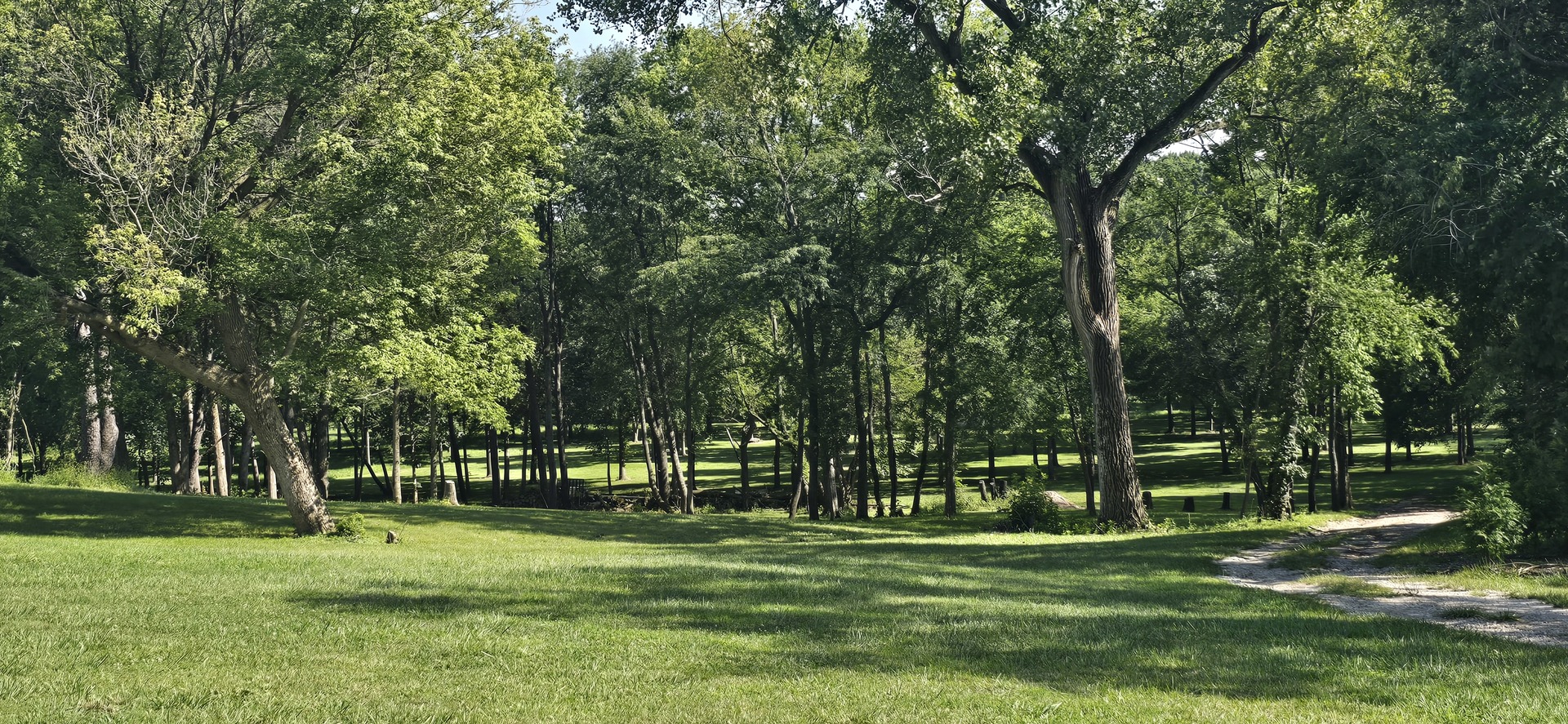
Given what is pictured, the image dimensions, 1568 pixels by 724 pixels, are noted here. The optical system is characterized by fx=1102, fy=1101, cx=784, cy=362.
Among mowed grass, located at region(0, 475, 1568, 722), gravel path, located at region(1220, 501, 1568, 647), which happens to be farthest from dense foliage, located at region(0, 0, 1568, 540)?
mowed grass, located at region(0, 475, 1568, 722)

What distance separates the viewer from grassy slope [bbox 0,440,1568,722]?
6.32 metres

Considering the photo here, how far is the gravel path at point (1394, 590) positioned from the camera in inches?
385

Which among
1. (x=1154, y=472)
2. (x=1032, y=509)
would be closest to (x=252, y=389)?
(x=1032, y=509)

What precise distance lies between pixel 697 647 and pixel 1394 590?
8831 mm

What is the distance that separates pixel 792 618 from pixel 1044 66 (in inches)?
595

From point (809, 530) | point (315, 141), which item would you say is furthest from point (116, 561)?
point (809, 530)

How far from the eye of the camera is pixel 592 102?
43.5m

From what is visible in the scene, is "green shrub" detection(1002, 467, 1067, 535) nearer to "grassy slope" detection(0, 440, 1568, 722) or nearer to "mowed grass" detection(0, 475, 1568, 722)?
"grassy slope" detection(0, 440, 1568, 722)

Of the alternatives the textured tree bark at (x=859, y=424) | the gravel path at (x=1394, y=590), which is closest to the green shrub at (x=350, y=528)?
the gravel path at (x=1394, y=590)

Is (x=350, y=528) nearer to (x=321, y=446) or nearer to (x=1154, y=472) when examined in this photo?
(x=321, y=446)

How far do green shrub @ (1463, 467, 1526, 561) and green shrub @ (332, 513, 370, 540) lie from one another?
17467 millimetres

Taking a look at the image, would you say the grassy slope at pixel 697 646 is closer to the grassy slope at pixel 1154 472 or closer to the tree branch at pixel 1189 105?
the tree branch at pixel 1189 105

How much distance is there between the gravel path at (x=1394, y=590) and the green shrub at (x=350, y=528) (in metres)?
14.6

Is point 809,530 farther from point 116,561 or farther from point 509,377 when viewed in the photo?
point 116,561
